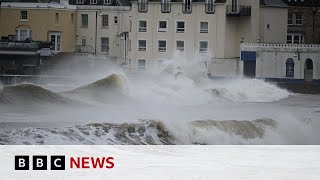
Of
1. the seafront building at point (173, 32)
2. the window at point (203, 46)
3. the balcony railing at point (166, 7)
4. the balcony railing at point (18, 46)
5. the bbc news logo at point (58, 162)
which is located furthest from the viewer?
the balcony railing at point (166, 7)

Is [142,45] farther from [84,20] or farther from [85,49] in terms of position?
[84,20]

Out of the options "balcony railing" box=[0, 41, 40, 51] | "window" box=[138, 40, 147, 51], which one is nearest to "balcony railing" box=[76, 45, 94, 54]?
"window" box=[138, 40, 147, 51]

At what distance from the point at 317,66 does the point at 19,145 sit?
162 ft

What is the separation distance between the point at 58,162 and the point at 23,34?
5323 cm

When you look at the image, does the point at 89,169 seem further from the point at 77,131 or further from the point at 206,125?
the point at 206,125

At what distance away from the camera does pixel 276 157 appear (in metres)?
32.3

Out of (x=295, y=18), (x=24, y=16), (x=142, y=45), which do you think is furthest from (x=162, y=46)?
(x=295, y=18)

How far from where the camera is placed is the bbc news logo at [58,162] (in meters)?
27.0

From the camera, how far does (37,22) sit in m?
80.7

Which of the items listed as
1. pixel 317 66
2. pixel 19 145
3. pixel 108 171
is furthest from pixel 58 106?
pixel 317 66

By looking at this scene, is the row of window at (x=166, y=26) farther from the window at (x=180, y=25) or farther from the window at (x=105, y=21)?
the window at (x=105, y=21)

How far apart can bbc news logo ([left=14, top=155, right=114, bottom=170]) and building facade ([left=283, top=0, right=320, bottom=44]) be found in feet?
185

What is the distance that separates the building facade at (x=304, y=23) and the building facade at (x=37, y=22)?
17.9m

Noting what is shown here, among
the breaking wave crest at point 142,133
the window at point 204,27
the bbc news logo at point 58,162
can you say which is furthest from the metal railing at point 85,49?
the bbc news logo at point 58,162
